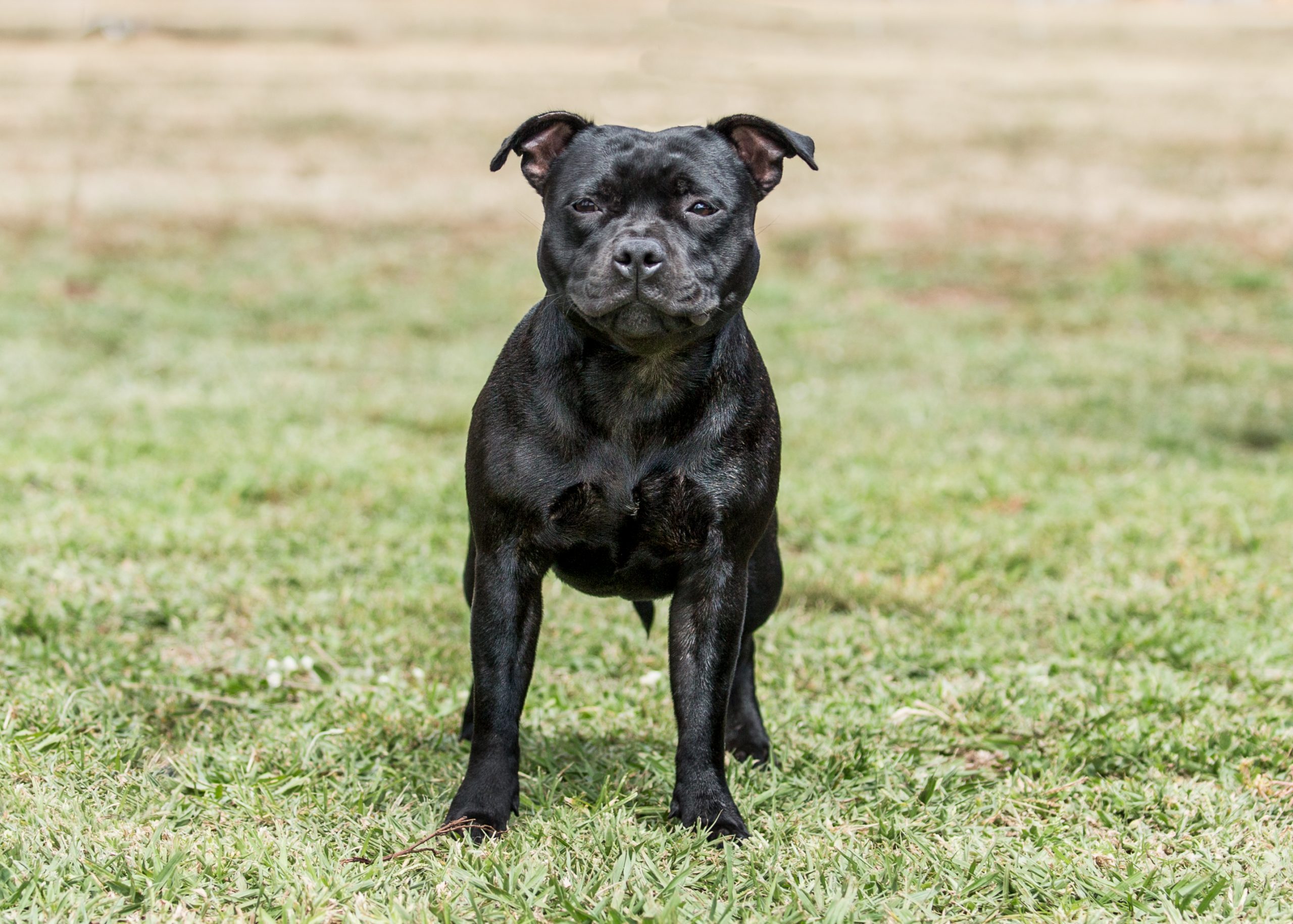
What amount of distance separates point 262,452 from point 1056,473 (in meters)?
4.43

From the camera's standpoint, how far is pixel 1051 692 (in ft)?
14.9

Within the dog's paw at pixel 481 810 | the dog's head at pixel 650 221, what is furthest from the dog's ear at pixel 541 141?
the dog's paw at pixel 481 810

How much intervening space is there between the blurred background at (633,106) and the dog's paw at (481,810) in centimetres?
797

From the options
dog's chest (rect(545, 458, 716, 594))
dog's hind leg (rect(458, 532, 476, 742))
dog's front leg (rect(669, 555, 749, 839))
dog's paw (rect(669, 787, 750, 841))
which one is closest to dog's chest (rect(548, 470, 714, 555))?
dog's chest (rect(545, 458, 716, 594))

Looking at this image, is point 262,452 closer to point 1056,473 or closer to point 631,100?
point 1056,473

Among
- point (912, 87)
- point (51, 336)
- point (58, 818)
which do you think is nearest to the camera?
point (58, 818)

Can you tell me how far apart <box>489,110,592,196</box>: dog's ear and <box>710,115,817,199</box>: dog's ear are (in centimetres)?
37

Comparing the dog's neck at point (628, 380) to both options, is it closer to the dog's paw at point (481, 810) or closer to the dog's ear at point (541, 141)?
the dog's ear at point (541, 141)

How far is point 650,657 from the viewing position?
498 centimetres

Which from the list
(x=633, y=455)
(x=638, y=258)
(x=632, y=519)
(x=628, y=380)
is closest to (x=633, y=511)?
(x=632, y=519)

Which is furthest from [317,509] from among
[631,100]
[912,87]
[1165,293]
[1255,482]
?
[912,87]

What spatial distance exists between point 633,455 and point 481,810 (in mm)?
952

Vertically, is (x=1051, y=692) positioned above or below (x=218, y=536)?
above

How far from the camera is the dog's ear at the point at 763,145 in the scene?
350cm
